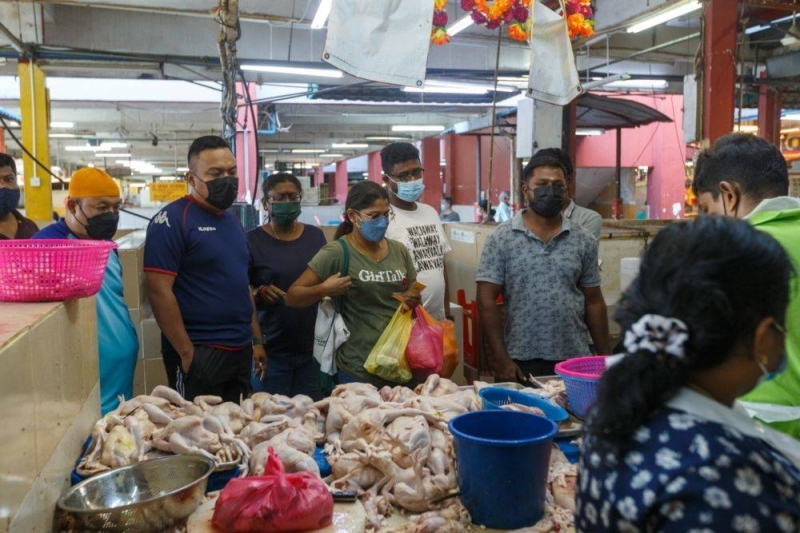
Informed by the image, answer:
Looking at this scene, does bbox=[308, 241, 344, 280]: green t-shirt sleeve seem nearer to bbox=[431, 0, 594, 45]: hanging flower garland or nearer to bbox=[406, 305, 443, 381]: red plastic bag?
bbox=[406, 305, 443, 381]: red plastic bag

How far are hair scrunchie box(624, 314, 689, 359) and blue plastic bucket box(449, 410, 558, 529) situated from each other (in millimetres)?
685

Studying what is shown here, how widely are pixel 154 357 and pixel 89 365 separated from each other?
247 centimetres

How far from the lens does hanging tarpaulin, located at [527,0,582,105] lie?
3906mm

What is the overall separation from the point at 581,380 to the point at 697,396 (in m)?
1.29

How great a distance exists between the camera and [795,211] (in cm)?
184

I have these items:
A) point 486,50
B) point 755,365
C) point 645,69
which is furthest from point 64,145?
point 755,365

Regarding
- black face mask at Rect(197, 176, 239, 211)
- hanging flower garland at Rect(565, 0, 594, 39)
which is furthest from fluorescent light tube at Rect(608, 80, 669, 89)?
black face mask at Rect(197, 176, 239, 211)

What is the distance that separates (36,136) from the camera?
31.6 feet

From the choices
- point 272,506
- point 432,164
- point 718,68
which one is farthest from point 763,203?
point 432,164

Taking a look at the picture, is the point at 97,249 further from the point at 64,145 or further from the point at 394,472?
the point at 64,145

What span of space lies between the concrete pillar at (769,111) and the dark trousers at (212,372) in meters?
10.9

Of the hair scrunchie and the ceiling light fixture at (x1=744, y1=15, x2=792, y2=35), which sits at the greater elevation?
the ceiling light fixture at (x1=744, y1=15, x2=792, y2=35)

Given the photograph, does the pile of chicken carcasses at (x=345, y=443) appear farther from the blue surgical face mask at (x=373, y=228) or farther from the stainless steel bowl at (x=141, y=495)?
the blue surgical face mask at (x=373, y=228)

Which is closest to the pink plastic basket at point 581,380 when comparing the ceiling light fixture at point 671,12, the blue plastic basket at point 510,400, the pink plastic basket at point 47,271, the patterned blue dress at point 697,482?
the blue plastic basket at point 510,400
